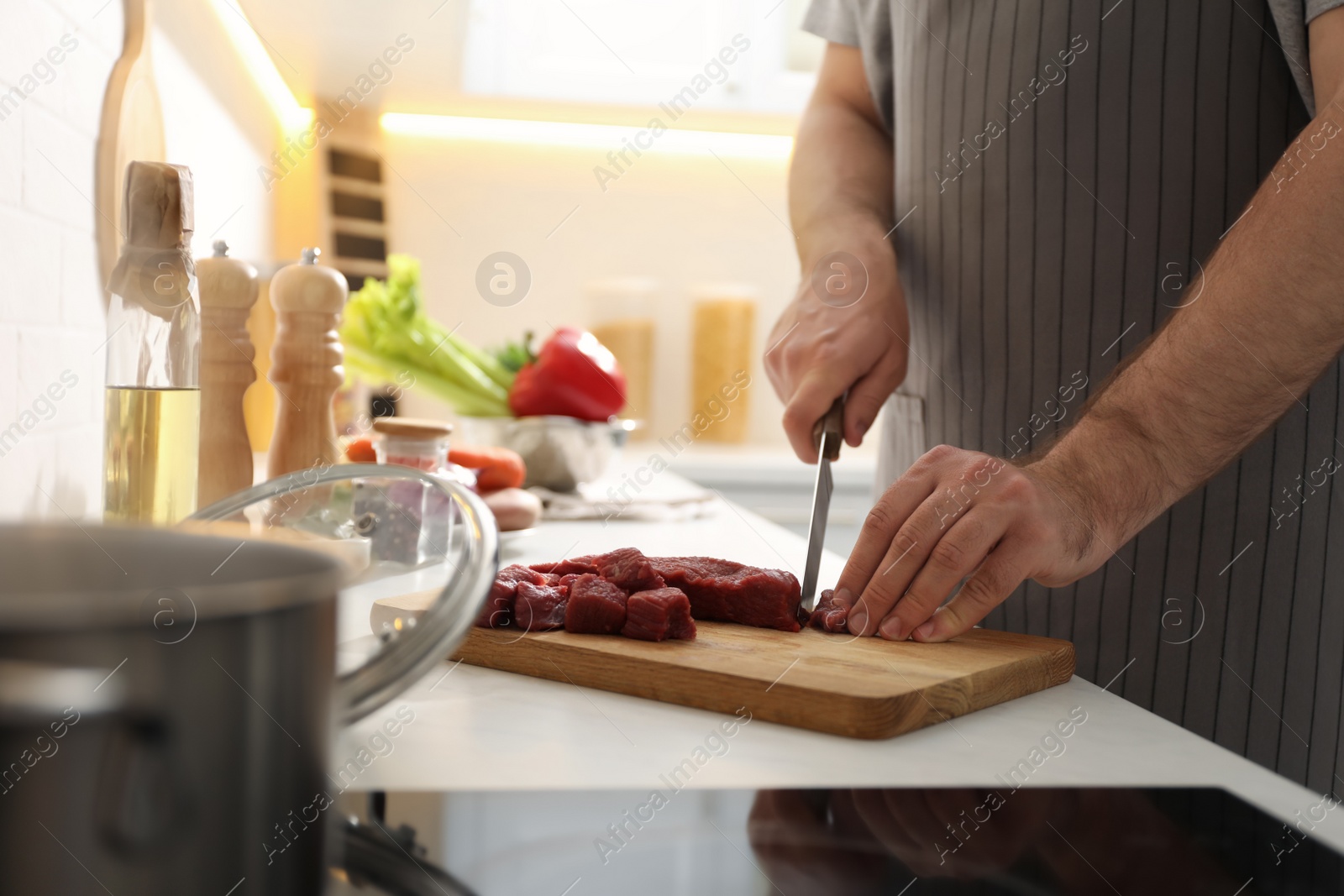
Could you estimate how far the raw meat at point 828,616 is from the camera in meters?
0.75

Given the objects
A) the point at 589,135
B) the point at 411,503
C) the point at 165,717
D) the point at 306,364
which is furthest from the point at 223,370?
the point at 589,135

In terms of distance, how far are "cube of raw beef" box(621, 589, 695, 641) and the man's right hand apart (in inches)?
12.5

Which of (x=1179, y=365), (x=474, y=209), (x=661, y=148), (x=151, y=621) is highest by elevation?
(x=661, y=148)

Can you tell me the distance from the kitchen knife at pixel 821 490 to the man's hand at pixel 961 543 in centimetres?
9

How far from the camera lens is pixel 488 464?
48.4 inches

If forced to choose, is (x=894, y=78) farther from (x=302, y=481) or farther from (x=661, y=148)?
(x=661, y=148)

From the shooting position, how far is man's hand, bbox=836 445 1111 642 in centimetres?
70

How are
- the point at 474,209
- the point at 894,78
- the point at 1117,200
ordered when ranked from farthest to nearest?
the point at 474,209 → the point at 894,78 → the point at 1117,200

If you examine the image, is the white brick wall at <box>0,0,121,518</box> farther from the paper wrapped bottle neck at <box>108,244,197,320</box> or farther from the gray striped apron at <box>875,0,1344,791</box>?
the gray striped apron at <box>875,0,1344,791</box>

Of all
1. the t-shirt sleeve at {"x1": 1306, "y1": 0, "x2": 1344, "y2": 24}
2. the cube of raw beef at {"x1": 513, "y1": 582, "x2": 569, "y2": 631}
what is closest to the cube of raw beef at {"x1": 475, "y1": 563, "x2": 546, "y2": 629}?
the cube of raw beef at {"x1": 513, "y1": 582, "x2": 569, "y2": 631}

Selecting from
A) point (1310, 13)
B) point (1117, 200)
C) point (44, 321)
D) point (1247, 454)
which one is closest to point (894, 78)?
point (1117, 200)

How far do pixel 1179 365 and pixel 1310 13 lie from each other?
0.31m

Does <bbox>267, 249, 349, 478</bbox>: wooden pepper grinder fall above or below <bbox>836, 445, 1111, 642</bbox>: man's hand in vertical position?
above

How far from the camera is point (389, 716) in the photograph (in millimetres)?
578
